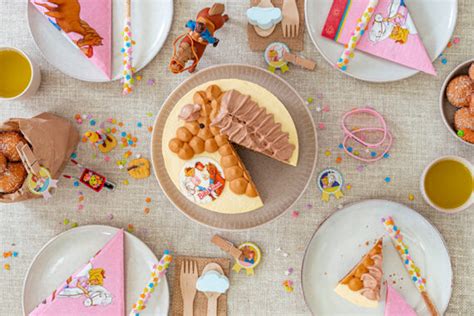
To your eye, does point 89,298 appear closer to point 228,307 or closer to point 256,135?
point 228,307

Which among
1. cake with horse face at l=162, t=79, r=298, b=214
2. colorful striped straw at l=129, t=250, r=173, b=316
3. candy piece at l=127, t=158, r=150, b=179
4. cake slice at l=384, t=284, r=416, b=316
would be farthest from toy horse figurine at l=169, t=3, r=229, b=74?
cake slice at l=384, t=284, r=416, b=316

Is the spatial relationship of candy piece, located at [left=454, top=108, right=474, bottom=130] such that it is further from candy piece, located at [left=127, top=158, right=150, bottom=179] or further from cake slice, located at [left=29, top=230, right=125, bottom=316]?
cake slice, located at [left=29, top=230, right=125, bottom=316]

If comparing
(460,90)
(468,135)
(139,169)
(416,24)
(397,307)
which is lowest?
(397,307)

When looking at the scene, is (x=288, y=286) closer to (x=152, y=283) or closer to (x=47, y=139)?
(x=152, y=283)

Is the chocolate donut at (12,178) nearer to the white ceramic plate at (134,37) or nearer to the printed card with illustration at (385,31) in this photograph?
the white ceramic plate at (134,37)

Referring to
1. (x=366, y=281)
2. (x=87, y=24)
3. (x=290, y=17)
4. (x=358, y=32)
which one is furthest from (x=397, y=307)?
(x=87, y=24)

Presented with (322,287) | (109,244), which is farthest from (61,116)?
(322,287)

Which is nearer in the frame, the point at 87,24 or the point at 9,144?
the point at 9,144

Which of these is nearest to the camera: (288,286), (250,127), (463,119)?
(250,127)
